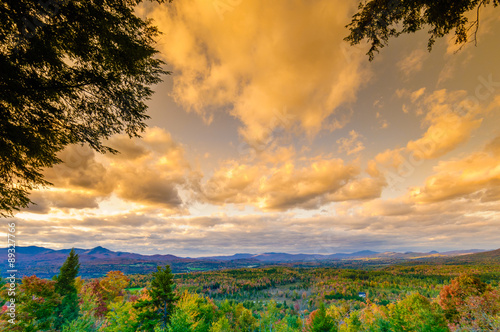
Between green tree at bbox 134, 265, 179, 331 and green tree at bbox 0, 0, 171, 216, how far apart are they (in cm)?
2144

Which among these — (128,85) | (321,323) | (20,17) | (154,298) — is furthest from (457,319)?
(20,17)

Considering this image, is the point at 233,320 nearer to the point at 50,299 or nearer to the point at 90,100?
the point at 50,299

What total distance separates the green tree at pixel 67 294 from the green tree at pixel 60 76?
39143 mm

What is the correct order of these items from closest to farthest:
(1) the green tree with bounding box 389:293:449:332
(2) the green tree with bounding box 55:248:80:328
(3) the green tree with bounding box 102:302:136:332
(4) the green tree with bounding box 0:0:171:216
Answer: (4) the green tree with bounding box 0:0:171:216
(3) the green tree with bounding box 102:302:136:332
(1) the green tree with bounding box 389:293:449:332
(2) the green tree with bounding box 55:248:80:328

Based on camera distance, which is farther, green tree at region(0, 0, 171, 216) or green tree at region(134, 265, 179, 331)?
green tree at region(134, 265, 179, 331)

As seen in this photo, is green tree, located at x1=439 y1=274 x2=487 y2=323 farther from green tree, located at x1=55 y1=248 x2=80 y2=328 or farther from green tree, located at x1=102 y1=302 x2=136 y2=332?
green tree, located at x1=55 y1=248 x2=80 y2=328

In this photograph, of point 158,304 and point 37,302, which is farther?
point 37,302

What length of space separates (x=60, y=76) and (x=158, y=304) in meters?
27.9

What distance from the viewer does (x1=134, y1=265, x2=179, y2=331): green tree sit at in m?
23.8

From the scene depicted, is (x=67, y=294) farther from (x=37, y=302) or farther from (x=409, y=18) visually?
(x=409, y=18)

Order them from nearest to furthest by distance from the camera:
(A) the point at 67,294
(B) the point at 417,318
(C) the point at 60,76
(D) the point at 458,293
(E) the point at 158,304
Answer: (C) the point at 60,76
(E) the point at 158,304
(B) the point at 417,318
(A) the point at 67,294
(D) the point at 458,293

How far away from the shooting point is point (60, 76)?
6.27m

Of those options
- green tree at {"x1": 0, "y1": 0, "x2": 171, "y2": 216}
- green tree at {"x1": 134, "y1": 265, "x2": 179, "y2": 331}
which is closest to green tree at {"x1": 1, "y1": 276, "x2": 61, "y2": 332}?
green tree at {"x1": 134, "y1": 265, "x2": 179, "y2": 331}

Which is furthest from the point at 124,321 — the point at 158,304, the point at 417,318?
the point at 417,318
